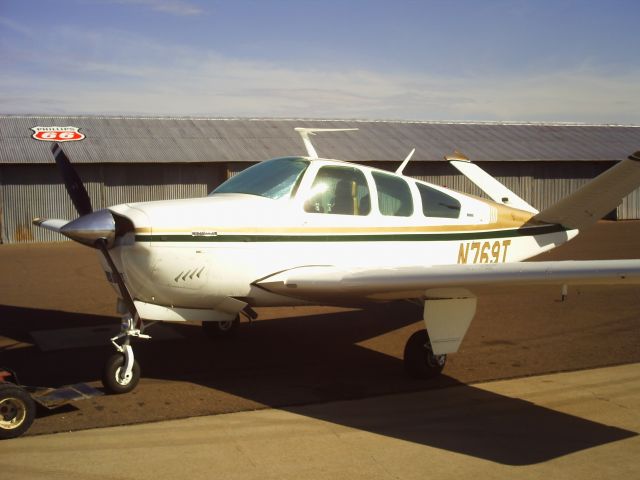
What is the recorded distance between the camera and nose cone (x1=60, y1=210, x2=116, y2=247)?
6418 millimetres

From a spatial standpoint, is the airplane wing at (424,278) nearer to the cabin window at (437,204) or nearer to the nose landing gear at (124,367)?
the nose landing gear at (124,367)

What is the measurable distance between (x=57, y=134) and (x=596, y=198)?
2485 centimetres

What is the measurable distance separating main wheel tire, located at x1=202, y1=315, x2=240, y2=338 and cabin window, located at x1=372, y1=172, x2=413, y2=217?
9.13 ft

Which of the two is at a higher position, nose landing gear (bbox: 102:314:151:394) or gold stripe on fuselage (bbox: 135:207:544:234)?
gold stripe on fuselage (bbox: 135:207:544:234)

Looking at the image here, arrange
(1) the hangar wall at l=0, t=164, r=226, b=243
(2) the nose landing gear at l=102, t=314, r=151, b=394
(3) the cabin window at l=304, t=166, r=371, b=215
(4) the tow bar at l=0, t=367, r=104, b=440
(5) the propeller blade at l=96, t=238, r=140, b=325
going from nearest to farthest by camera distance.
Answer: (4) the tow bar at l=0, t=367, r=104, b=440 → (5) the propeller blade at l=96, t=238, r=140, b=325 → (2) the nose landing gear at l=102, t=314, r=151, b=394 → (3) the cabin window at l=304, t=166, r=371, b=215 → (1) the hangar wall at l=0, t=164, r=226, b=243

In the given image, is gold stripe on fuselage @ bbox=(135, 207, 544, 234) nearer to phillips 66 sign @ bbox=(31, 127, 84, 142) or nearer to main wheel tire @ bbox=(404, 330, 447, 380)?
main wheel tire @ bbox=(404, 330, 447, 380)

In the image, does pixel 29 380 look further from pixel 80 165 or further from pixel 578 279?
pixel 80 165

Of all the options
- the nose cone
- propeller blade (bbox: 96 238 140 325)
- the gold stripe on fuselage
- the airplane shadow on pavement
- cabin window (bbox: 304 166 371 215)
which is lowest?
the airplane shadow on pavement

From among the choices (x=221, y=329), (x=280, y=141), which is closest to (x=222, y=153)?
(x=280, y=141)

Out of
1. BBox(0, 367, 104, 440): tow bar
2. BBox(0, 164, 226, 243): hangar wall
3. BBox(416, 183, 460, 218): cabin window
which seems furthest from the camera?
BBox(0, 164, 226, 243): hangar wall

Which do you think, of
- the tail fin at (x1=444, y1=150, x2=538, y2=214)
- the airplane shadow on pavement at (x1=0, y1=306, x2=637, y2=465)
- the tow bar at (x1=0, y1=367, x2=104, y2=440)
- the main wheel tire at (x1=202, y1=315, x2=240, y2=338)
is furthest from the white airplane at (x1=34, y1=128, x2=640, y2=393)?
the main wheel tire at (x1=202, y1=315, x2=240, y2=338)

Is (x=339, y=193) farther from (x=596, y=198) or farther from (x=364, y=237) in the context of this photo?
(x=596, y=198)

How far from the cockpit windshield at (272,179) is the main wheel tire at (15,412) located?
303 centimetres

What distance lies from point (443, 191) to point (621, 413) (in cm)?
351
